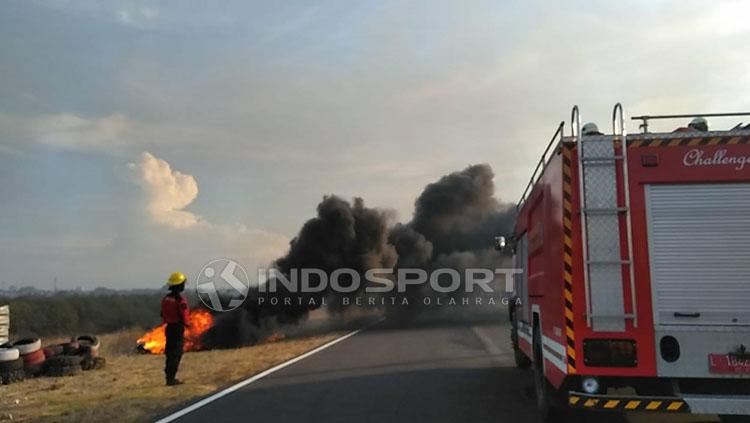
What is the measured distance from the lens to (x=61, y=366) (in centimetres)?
1259

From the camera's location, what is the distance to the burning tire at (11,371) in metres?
11.7

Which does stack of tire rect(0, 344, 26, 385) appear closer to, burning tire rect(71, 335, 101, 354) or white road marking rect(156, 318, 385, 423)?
burning tire rect(71, 335, 101, 354)

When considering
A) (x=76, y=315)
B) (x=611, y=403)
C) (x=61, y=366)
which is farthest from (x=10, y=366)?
(x=76, y=315)

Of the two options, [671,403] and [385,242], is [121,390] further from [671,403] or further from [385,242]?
[385,242]

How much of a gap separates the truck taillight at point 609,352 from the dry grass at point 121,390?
202 inches

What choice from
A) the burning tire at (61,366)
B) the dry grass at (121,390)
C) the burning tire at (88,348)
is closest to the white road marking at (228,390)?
the dry grass at (121,390)

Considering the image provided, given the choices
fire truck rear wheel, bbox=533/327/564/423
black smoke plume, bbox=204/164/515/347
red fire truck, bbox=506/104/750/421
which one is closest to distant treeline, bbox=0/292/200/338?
black smoke plume, bbox=204/164/515/347

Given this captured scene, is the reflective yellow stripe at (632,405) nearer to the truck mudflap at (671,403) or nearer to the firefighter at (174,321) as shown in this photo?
the truck mudflap at (671,403)

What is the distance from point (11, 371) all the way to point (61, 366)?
976 mm

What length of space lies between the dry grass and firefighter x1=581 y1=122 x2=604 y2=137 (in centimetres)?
585

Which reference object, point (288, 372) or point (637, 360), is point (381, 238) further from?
point (637, 360)

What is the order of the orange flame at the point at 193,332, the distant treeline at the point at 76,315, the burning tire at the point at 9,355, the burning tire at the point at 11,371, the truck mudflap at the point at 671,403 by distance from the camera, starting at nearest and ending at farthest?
the truck mudflap at the point at 671,403 → the burning tire at the point at 11,371 → the burning tire at the point at 9,355 → the orange flame at the point at 193,332 → the distant treeline at the point at 76,315

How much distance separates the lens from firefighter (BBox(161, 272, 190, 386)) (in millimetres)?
10656

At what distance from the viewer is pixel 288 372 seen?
36.8 feet
